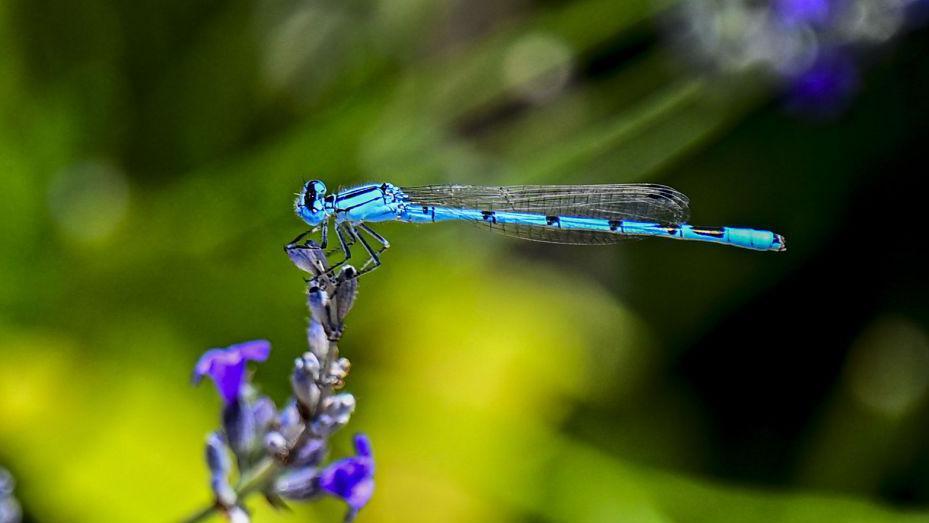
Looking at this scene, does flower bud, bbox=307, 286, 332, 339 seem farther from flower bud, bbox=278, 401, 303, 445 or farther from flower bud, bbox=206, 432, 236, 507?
flower bud, bbox=206, 432, 236, 507

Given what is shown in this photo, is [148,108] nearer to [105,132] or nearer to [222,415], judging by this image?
[105,132]

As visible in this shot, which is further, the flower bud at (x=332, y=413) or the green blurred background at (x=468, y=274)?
the green blurred background at (x=468, y=274)

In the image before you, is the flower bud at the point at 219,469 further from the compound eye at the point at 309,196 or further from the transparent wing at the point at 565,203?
the transparent wing at the point at 565,203

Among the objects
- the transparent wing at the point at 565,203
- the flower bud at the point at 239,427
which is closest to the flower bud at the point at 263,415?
the flower bud at the point at 239,427

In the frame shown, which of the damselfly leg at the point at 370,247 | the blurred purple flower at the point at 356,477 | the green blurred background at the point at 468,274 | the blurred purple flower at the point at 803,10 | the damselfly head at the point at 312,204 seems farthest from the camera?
the green blurred background at the point at 468,274

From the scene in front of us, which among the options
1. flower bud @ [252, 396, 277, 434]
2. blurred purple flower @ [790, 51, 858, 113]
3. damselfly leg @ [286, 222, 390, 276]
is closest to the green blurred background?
blurred purple flower @ [790, 51, 858, 113]
